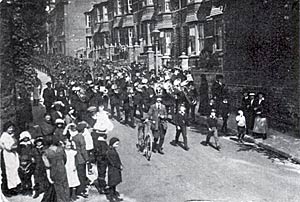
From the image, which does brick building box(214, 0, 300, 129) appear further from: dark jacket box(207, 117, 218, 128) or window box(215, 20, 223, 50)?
window box(215, 20, 223, 50)

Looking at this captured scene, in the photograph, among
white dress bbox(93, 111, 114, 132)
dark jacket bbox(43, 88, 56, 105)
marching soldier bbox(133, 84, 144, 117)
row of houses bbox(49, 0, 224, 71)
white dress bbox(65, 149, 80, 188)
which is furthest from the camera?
row of houses bbox(49, 0, 224, 71)

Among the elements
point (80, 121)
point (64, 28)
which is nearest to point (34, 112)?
point (80, 121)

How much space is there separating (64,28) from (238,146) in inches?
355

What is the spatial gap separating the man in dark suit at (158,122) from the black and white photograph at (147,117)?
0.03 metres

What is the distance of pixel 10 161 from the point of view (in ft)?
22.5

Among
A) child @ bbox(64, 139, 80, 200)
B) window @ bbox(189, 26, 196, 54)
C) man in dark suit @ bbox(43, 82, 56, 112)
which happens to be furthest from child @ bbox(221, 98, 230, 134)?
window @ bbox(189, 26, 196, 54)

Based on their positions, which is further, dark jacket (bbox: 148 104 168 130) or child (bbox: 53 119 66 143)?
dark jacket (bbox: 148 104 168 130)

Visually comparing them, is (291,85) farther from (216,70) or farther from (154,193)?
(154,193)

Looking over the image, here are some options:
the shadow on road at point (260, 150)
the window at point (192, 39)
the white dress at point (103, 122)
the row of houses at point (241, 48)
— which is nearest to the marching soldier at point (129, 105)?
the white dress at point (103, 122)

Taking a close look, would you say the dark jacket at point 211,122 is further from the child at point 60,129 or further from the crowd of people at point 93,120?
the child at point 60,129

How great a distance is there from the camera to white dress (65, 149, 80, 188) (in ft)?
21.9

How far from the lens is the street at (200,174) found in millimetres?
7050

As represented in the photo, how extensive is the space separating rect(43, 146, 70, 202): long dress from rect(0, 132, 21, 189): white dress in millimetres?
923

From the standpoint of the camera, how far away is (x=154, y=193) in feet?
23.3
